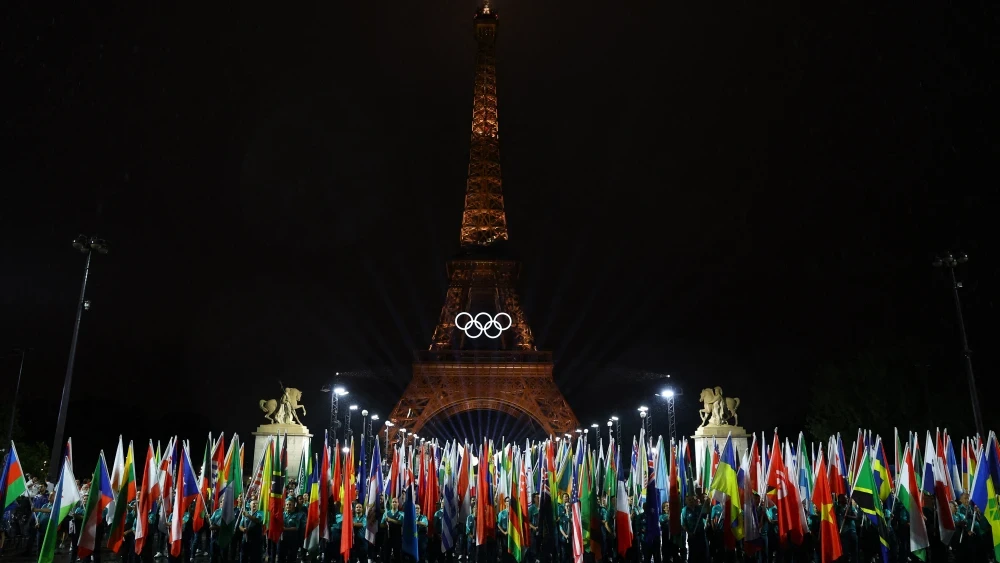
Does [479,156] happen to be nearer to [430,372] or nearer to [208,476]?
[430,372]

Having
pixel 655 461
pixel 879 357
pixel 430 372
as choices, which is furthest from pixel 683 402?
pixel 655 461

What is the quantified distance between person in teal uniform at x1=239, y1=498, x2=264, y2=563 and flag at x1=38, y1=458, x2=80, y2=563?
9.80 ft

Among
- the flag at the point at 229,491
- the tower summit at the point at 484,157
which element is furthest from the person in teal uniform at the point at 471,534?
the tower summit at the point at 484,157

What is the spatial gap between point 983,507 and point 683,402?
58.1 metres

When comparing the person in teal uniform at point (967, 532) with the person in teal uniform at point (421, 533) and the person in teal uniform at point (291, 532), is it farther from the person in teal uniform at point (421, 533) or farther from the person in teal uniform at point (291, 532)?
the person in teal uniform at point (291, 532)

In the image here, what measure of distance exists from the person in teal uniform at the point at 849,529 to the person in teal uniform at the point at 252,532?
32.4 ft

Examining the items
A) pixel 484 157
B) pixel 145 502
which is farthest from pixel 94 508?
pixel 484 157

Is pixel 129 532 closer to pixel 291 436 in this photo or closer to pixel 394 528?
pixel 394 528

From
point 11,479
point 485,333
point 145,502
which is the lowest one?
point 145,502

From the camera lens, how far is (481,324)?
215ft

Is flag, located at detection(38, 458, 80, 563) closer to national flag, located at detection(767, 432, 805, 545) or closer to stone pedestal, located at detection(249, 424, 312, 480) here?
national flag, located at detection(767, 432, 805, 545)

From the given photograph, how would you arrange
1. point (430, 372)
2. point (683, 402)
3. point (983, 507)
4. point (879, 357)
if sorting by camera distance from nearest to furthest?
1. point (983, 507)
2. point (879, 357)
3. point (430, 372)
4. point (683, 402)

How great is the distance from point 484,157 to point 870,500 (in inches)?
2391

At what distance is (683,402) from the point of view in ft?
236
